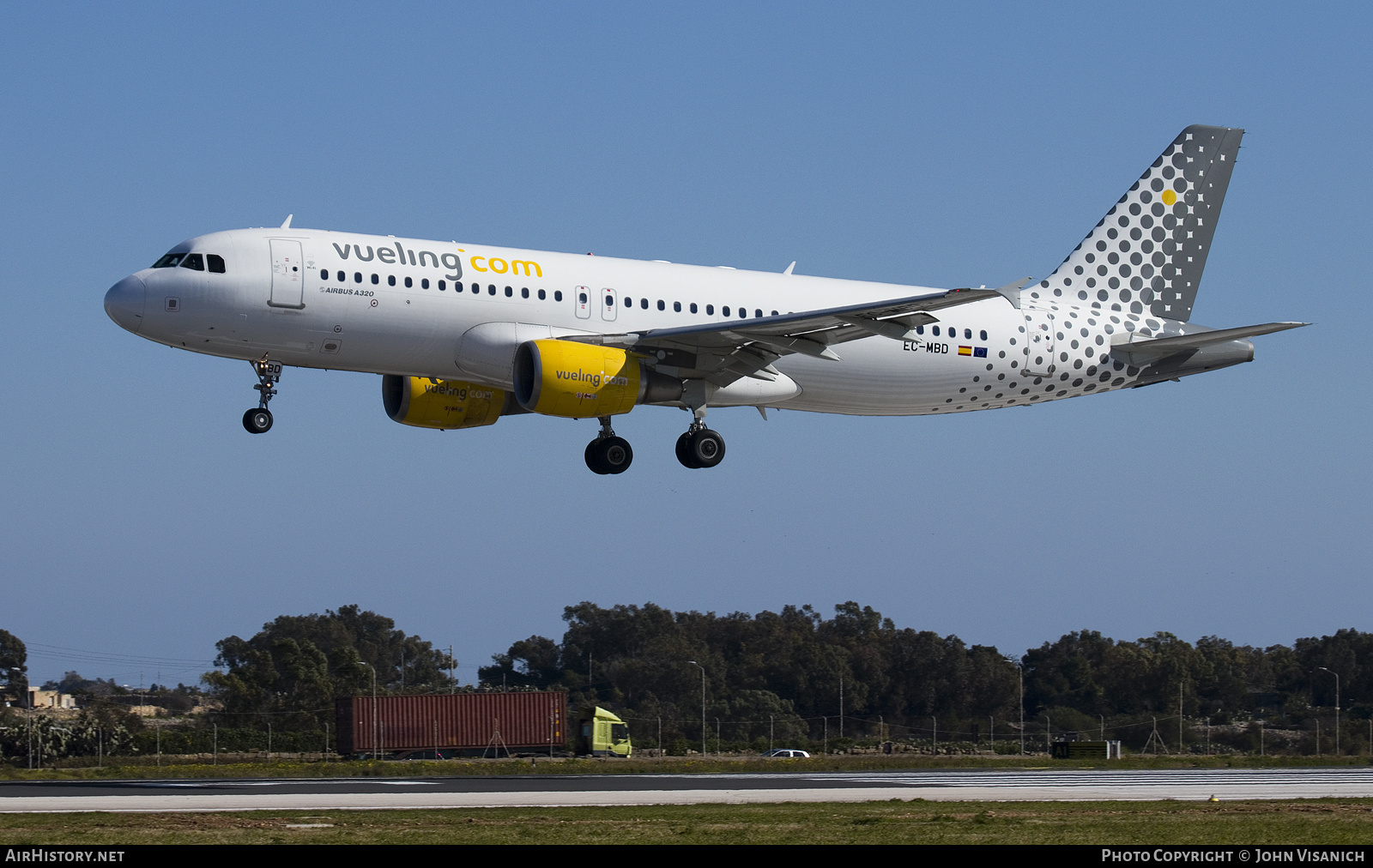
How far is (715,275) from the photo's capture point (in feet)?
132

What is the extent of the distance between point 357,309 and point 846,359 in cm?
1236

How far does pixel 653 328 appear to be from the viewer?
38531 millimetres

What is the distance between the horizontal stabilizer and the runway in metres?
11.3

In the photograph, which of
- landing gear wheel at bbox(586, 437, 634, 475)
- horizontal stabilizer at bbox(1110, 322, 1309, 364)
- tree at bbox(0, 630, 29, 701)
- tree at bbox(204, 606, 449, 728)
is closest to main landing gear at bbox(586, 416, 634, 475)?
landing gear wheel at bbox(586, 437, 634, 475)

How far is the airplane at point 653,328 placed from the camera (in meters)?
35.0

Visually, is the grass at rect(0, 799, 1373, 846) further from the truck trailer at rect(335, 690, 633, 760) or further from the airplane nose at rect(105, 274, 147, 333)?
the truck trailer at rect(335, 690, 633, 760)

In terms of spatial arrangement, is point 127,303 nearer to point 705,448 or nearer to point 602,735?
point 705,448

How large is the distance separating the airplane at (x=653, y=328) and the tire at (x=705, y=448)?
47mm

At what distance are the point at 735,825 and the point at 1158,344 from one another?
23.2 m

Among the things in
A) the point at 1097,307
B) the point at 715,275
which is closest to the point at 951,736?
the point at 1097,307

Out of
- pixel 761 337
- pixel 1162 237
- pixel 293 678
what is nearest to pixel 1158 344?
pixel 1162 237

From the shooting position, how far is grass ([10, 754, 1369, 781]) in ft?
156

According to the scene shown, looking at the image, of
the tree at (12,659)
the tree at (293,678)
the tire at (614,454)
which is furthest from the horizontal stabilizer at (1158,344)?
the tree at (12,659)

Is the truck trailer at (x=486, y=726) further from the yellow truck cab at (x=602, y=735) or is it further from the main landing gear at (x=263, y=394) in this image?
the main landing gear at (x=263, y=394)
